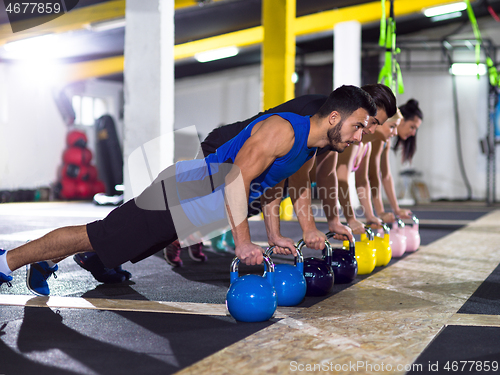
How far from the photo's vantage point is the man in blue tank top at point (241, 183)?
1.88m

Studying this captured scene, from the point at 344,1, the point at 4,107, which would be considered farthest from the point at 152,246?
the point at 4,107

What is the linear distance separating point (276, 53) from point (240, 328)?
17.6ft

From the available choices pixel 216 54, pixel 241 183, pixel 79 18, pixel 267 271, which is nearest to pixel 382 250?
pixel 267 271

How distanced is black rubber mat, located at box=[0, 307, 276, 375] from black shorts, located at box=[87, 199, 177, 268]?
0.27m

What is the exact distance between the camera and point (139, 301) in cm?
239

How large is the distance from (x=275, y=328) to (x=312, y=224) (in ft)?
2.11

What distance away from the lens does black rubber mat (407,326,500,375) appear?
4.97 feet

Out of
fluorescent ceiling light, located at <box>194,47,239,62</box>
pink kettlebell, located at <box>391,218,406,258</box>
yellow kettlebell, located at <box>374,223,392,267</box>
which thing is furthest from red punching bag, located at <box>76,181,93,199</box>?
yellow kettlebell, located at <box>374,223,392,267</box>

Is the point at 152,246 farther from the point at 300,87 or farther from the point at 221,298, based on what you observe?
the point at 300,87

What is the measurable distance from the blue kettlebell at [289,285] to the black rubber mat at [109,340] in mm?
233

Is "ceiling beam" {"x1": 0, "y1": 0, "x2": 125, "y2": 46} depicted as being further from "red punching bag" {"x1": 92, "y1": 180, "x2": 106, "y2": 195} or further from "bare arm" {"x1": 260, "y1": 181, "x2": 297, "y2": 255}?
"bare arm" {"x1": 260, "y1": 181, "x2": 297, "y2": 255}

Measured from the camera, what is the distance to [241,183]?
186 cm

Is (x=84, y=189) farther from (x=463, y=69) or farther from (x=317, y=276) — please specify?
(x=317, y=276)

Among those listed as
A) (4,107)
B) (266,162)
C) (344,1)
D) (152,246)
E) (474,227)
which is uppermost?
(344,1)
